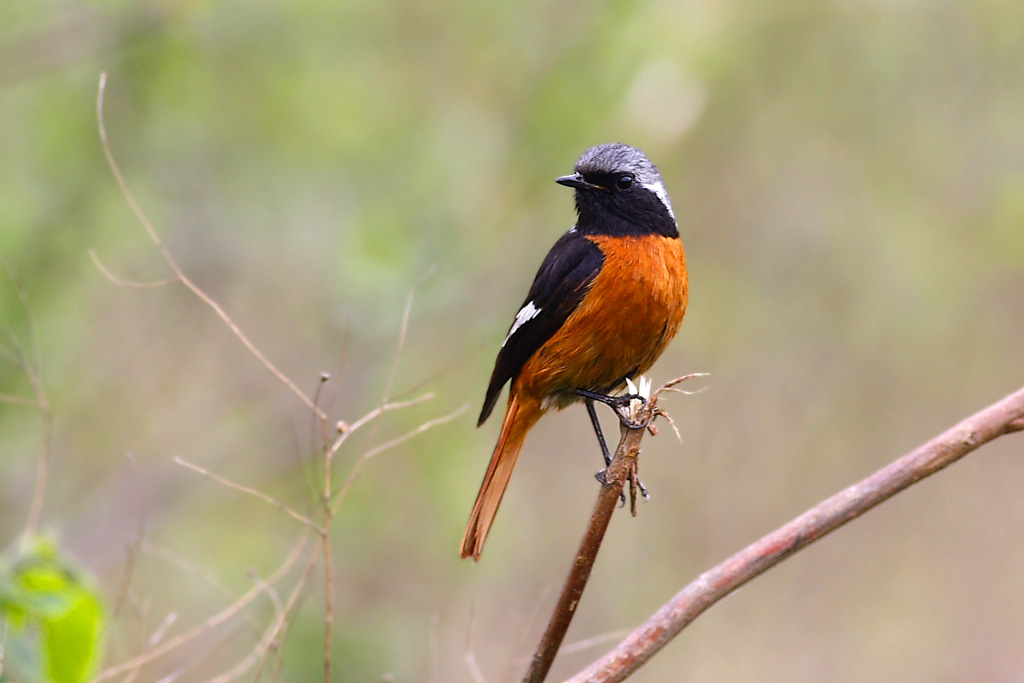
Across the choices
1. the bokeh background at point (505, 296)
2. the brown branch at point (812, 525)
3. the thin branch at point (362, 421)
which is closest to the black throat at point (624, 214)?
the thin branch at point (362, 421)

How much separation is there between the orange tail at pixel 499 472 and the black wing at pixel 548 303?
11 centimetres

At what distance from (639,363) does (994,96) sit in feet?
13.3

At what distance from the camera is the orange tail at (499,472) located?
3.10m

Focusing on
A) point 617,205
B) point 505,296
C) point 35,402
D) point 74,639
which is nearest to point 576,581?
point 74,639

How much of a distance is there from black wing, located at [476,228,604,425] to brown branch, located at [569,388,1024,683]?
1.60m

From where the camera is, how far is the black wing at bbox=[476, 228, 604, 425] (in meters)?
→ 3.54

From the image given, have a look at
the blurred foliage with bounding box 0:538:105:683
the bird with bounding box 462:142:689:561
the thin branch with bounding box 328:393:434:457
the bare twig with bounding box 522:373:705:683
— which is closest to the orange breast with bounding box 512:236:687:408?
the bird with bounding box 462:142:689:561

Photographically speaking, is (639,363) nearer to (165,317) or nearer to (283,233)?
(283,233)

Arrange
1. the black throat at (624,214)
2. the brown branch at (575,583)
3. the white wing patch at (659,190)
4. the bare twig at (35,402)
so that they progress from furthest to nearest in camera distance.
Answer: the white wing patch at (659,190) < the black throat at (624,214) < the bare twig at (35,402) < the brown branch at (575,583)

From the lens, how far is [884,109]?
6.72m

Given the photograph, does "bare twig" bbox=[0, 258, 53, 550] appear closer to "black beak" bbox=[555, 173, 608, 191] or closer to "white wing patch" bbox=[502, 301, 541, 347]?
"white wing patch" bbox=[502, 301, 541, 347]

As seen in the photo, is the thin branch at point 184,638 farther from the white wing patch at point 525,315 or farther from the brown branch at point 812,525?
the white wing patch at point 525,315

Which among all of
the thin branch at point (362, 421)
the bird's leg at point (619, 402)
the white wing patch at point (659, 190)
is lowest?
the thin branch at point (362, 421)

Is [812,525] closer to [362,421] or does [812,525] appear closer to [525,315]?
[362,421]
